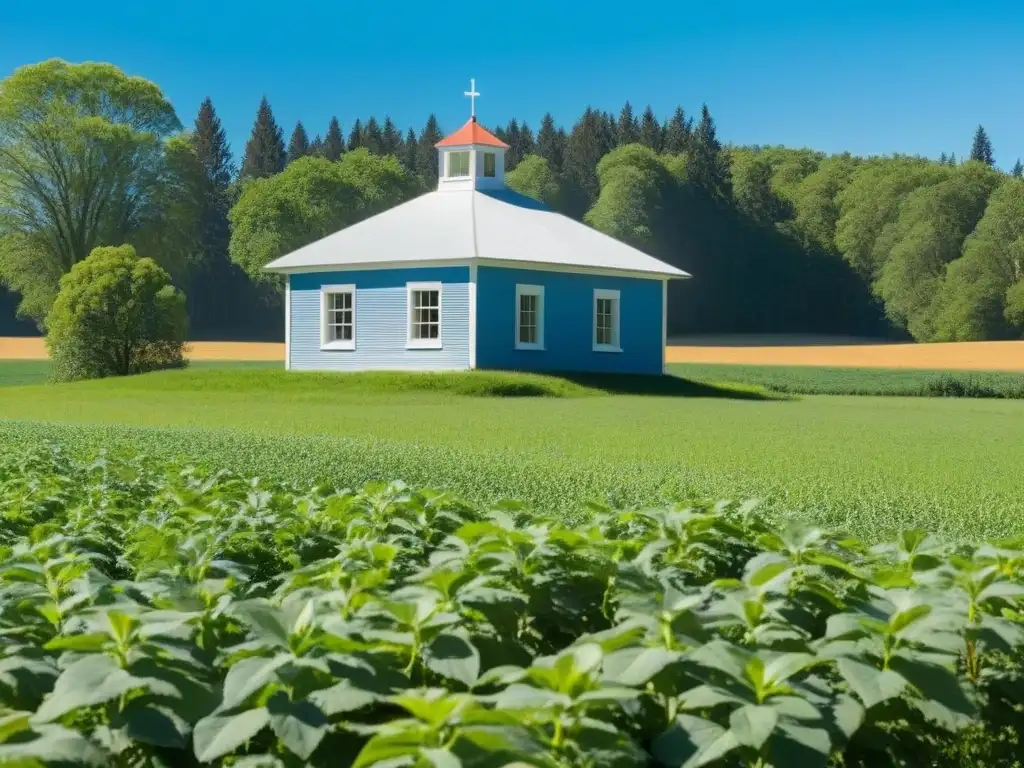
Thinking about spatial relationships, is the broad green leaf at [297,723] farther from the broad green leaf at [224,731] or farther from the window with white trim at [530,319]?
the window with white trim at [530,319]

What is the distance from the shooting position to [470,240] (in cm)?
3112

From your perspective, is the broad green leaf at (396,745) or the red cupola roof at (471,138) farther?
the red cupola roof at (471,138)

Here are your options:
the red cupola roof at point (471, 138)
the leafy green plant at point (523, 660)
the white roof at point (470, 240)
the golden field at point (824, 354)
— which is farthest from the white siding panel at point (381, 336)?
the leafy green plant at point (523, 660)

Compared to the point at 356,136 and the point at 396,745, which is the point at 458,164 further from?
the point at 356,136

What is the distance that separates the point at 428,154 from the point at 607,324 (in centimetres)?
7030

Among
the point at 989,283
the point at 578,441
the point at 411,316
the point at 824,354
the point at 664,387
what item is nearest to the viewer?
the point at 578,441

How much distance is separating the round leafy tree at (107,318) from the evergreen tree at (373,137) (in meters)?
65.7

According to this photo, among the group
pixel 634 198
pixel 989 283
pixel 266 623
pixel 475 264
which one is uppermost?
pixel 634 198

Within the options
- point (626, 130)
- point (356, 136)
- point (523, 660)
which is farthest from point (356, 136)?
point (523, 660)

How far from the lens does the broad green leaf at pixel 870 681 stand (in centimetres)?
264

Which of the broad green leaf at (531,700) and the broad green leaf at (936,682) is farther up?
the broad green leaf at (531,700)

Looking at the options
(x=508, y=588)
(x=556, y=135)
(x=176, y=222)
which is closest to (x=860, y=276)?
(x=556, y=135)

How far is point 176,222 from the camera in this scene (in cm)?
5812

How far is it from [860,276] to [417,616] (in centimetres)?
8372
